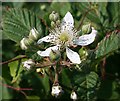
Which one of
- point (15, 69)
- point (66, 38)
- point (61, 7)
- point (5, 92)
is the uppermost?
point (61, 7)

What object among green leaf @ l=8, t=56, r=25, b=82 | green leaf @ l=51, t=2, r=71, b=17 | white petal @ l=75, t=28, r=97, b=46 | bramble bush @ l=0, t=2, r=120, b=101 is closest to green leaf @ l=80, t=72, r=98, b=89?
bramble bush @ l=0, t=2, r=120, b=101

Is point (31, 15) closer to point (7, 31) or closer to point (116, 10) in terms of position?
point (7, 31)

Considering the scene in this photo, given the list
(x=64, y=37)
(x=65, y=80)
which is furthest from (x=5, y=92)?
(x=64, y=37)

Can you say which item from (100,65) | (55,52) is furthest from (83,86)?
(55,52)

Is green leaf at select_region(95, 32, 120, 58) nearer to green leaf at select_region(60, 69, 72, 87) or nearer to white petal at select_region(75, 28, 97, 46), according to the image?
white petal at select_region(75, 28, 97, 46)

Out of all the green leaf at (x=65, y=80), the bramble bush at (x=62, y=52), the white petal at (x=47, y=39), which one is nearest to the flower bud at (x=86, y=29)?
the bramble bush at (x=62, y=52)

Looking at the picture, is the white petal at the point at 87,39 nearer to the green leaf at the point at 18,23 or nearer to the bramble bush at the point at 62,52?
the bramble bush at the point at 62,52

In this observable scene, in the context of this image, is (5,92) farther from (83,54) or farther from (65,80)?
(83,54)
